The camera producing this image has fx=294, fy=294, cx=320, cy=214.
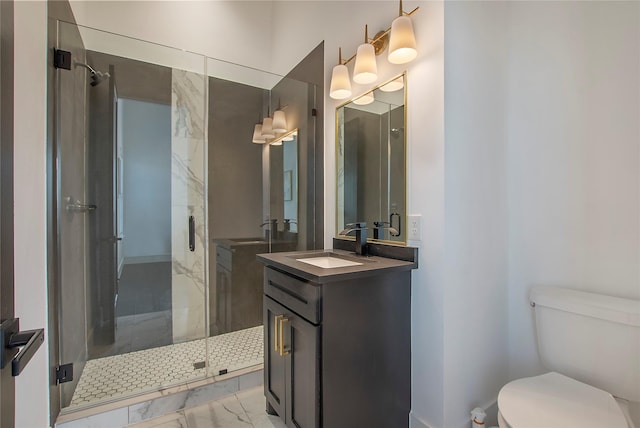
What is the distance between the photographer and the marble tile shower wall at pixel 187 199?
2.51m

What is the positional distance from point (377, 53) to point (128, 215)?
2.16 m

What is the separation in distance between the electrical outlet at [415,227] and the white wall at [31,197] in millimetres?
1646

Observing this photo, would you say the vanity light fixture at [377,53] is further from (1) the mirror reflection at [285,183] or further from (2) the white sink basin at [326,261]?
(2) the white sink basin at [326,261]

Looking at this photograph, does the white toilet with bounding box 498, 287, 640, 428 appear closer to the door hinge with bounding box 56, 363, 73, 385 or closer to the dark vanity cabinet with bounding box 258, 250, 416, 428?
the dark vanity cabinet with bounding box 258, 250, 416, 428

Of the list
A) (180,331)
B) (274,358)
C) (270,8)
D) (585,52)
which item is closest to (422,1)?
(585,52)

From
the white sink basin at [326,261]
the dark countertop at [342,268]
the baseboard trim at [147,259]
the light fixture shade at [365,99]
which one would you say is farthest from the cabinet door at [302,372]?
the baseboard trim at [147,259]

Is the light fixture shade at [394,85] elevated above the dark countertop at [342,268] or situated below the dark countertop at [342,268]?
above

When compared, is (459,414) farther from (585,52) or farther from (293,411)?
(585,52)

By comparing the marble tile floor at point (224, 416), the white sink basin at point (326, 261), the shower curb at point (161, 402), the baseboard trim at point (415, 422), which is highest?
the white sink basin at point (326, 261)

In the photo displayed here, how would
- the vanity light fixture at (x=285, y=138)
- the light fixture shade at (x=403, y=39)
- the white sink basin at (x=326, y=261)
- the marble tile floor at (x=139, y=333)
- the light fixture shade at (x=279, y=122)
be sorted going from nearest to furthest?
the light fixture shade at (x=403, y=39) → the white sink basin at (x=326, y=261) → the marble tile floor at (x=139, y=333) → the vanity light fixture at (x=285, y=138) → the light fixture shade at (x=279, y=122)

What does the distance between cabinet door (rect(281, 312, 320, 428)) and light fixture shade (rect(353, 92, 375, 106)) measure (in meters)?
1.28

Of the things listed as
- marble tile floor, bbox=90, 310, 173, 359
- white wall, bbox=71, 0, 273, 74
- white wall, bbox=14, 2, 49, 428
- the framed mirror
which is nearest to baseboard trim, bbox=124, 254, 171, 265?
marble tile floor, bbox=90, 310, 173, 359

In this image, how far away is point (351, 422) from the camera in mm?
1240

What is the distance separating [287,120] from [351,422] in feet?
7.28
